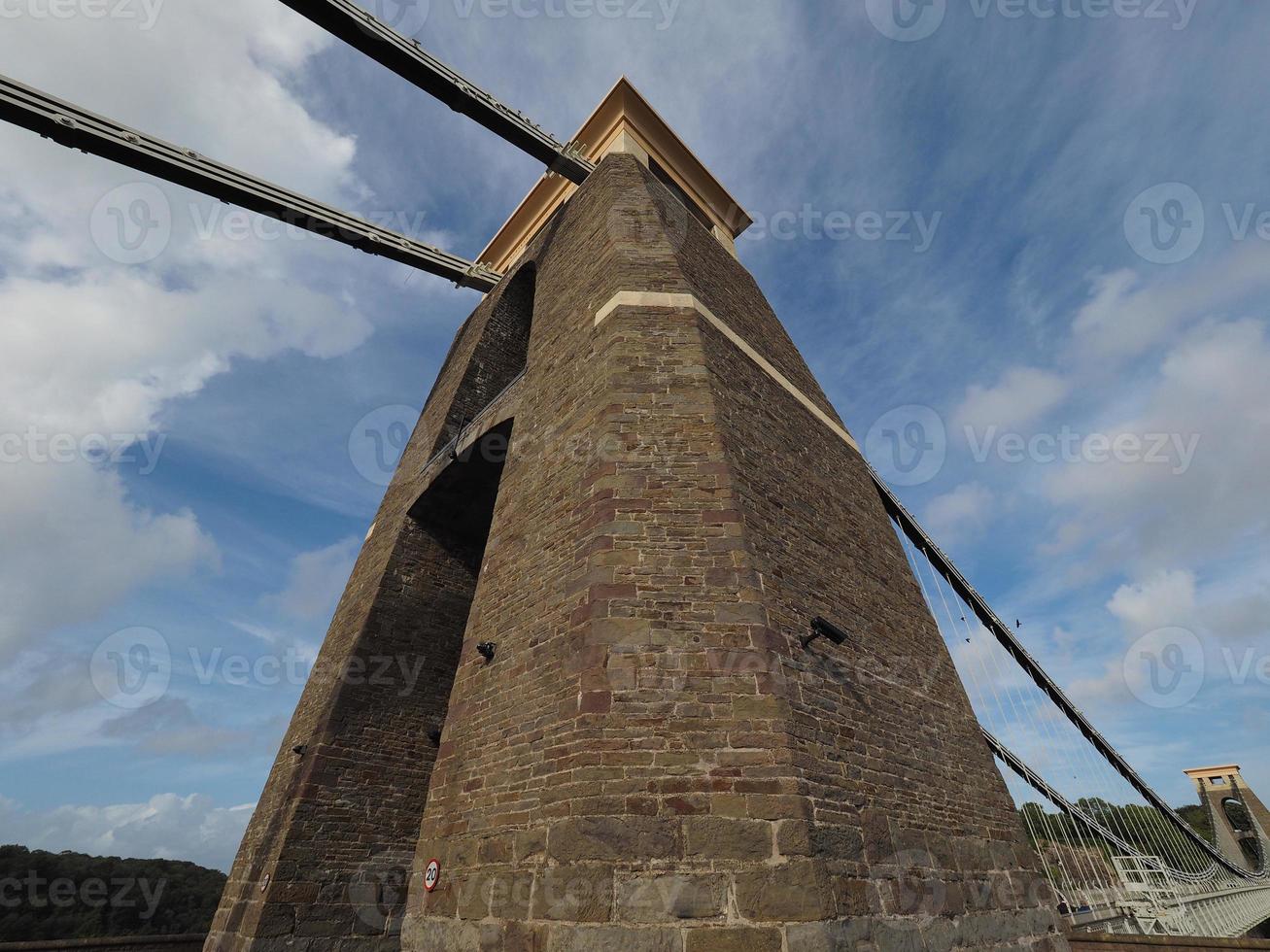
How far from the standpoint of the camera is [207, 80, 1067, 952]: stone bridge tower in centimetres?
446

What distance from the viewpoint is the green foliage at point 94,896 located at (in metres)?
25.1

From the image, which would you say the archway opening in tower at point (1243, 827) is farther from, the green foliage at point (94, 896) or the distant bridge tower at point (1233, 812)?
the green foliage at point (94, 896)

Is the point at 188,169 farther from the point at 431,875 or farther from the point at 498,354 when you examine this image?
the point at 431,875

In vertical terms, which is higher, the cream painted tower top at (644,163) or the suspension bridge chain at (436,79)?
the cream painted tower top at (644,163)

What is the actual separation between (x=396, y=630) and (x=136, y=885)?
3896 centimetres

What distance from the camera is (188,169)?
1077 cm

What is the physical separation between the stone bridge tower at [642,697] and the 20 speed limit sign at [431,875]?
45 millimetres

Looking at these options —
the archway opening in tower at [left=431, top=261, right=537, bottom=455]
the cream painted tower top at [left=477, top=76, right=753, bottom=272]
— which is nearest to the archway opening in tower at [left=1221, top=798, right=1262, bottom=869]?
the cream painted tower top at [left=477, top=76, right=753, bottom=272]

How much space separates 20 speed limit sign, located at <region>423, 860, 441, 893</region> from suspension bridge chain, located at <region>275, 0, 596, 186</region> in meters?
12.8

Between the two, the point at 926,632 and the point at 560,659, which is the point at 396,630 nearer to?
the point at 560,659

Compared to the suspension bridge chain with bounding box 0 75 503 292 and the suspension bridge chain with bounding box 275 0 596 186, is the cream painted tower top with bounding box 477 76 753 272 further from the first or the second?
the suspension bridge chain with bounding box 0 75 503 292

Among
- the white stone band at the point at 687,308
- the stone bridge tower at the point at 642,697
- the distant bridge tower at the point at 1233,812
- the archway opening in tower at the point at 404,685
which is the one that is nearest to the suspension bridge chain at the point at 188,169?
the stone bridge tower at the point at 642,697

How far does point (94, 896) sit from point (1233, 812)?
91.9m

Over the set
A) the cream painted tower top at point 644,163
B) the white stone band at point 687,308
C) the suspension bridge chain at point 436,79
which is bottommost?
the white stone band at point 687,308
